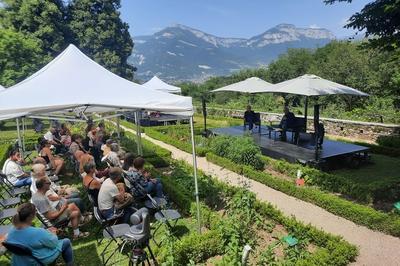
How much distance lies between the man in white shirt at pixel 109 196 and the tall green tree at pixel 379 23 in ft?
22.4

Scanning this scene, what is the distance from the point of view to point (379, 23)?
8.34 metres

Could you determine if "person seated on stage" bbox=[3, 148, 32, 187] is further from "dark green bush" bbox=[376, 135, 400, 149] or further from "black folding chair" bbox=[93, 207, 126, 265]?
"dark green bush" bbox=[376, 135, 400, 149]

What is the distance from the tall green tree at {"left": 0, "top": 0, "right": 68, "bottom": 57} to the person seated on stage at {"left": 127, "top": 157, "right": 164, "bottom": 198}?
31.9m

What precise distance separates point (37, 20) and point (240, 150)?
32.0 m

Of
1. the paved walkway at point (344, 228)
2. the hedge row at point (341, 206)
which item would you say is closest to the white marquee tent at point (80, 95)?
the paved walkway at point (344, 228)

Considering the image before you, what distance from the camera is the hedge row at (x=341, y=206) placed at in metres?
6.18

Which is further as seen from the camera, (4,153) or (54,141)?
(4,153)

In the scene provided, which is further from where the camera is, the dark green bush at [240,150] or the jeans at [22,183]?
the dark green bush at [240,150]

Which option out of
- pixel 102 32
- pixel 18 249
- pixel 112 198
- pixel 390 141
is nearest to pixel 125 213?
pixel 112 198

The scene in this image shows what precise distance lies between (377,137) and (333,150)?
4656 mm

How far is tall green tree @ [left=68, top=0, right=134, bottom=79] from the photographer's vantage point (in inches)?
1599

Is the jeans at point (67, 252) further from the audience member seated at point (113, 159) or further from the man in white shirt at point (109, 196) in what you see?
the audience member seated at point (113, 159)

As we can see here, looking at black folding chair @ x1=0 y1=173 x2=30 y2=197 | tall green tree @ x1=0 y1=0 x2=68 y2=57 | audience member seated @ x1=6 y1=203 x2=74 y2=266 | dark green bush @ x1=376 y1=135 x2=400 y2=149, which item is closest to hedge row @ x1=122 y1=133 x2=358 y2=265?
audience member seated @ x1=6 y1=203 x2=74 y2=266

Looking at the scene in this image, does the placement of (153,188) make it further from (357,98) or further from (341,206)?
(357,98)
